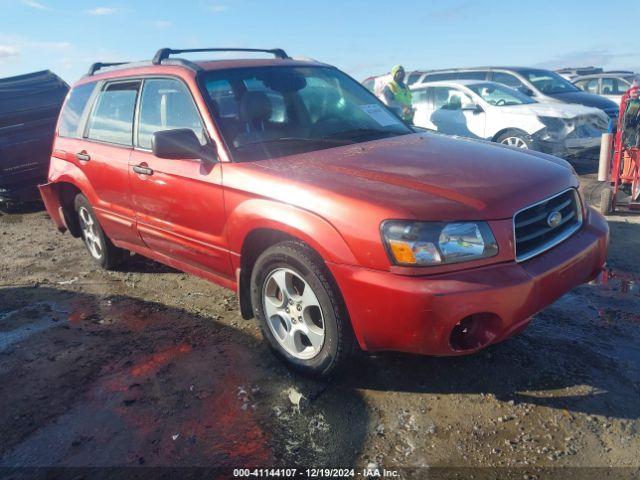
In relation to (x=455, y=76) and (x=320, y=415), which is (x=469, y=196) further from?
(x=455, y=76)

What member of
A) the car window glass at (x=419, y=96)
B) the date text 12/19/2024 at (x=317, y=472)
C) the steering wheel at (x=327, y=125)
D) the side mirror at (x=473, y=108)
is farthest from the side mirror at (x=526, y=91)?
the date text 12/19/2024 at (x=317, y=472)

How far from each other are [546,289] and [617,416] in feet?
2.35

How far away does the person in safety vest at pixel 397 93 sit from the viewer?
348 inches

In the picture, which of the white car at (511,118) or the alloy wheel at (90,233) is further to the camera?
the white car at (511,118)

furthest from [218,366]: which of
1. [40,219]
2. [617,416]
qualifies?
[40,219]

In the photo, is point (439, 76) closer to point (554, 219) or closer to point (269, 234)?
point (554, 219)

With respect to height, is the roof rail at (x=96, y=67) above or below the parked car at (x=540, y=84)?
above

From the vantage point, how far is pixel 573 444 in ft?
7.89

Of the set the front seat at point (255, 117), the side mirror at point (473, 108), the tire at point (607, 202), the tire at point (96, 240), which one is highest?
the front seat at point (255, 117)

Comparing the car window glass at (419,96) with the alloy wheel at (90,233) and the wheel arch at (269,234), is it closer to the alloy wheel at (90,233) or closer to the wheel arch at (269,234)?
the alloy wheel at (90,233)

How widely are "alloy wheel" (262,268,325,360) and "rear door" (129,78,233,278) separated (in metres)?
0.42

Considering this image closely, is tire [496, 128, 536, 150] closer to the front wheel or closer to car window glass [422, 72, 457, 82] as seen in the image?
the front wheel

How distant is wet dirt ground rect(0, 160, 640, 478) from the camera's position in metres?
2.45

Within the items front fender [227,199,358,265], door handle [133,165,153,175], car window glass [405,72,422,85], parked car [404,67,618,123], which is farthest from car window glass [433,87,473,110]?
front fender [227,199,358,265]
